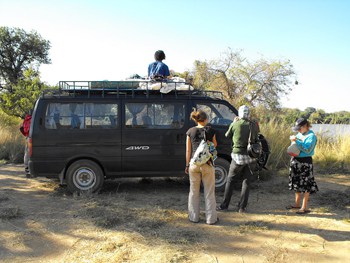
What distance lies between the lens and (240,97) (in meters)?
19.7

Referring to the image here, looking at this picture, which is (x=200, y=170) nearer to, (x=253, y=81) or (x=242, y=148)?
(x=242, y=148)

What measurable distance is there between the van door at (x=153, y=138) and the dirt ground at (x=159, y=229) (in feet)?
2.10

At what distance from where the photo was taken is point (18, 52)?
30547mm

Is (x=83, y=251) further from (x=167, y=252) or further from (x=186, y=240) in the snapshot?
(x=186, y=240)

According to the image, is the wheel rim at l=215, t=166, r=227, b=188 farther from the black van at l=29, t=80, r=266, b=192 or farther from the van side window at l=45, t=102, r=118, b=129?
the van side window at l=45, t=102, r=118, b=129

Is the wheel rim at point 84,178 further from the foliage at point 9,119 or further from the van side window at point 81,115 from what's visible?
the foliage at point 9,119

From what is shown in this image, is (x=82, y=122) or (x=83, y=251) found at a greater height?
(x=82, y=122)

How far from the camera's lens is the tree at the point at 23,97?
19438 millimetres

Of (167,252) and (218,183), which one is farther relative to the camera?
(218,183)

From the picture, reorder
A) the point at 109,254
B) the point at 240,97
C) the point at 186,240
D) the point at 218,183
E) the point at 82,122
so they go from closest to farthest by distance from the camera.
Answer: the point at 109,254, the point at 186,240, the point at 82,122, the point at 218,183, the point at 240,97

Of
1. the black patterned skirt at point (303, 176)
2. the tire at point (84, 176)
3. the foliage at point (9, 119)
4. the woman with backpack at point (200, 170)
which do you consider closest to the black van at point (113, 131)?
the tire at point (84, 176)

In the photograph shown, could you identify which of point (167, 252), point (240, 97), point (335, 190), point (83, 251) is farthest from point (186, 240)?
point (240, 97)

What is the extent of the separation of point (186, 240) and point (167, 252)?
0.44 m

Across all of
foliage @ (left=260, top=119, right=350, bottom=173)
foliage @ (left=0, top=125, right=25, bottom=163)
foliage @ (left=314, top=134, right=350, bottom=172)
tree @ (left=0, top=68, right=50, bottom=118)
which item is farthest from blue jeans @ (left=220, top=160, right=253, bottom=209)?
tree @ (left=0, top=68, right=50, bottom=118)
